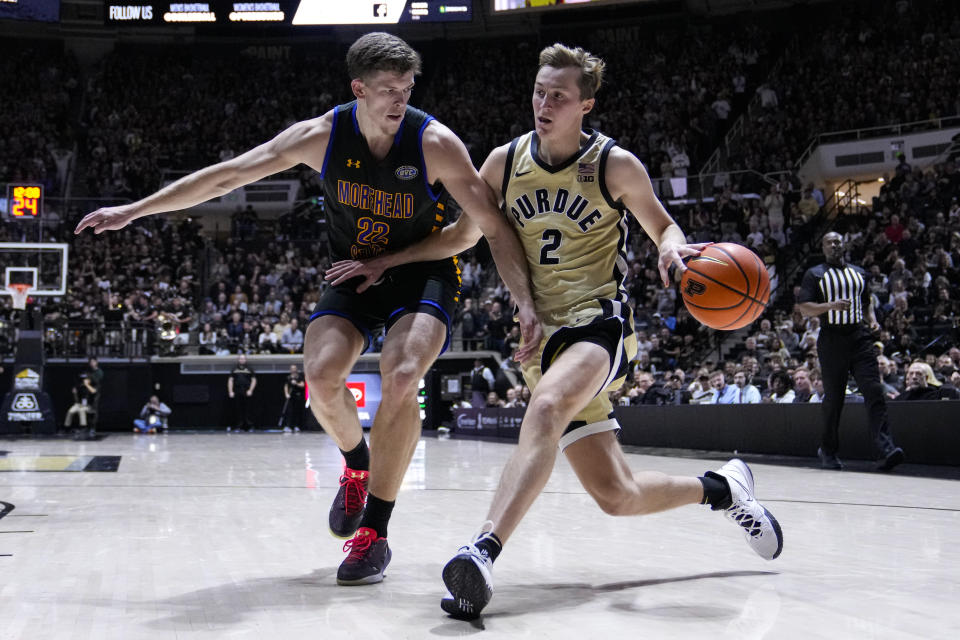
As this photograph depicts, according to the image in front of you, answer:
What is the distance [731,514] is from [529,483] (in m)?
1.09

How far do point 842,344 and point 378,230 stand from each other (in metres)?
5.01

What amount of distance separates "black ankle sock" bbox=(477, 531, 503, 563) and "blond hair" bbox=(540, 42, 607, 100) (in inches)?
63.8

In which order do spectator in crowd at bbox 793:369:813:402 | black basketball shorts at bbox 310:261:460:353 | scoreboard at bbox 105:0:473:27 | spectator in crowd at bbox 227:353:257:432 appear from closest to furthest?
black basketball shorts at bbox 310:261:460:353, spectator in crowd at bbox 793:369:813:402, spectator in crowd at bbox 227:353:257:432, scoreboard at bbox 105:0:473:27

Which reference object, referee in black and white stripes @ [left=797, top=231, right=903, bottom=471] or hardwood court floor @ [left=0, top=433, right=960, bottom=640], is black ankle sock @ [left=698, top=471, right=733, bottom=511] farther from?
referee in black and white stripes @ [left=797, top=231, right=903, bottom=471]

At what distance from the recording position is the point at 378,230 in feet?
12.9

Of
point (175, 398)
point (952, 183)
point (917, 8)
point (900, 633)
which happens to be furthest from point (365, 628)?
point (917, 8)

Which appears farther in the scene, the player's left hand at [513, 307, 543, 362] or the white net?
the white net

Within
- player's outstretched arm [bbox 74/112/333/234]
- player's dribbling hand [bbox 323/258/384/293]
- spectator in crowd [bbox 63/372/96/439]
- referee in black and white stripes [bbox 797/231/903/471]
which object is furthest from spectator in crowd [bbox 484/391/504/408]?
player's outstretched arm [bbox 74/112/333/234]

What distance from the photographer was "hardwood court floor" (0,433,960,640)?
8.69 feet

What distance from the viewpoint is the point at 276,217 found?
88.5 feet

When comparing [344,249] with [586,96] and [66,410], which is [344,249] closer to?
[586,96]

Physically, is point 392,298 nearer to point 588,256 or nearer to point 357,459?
point 357,459

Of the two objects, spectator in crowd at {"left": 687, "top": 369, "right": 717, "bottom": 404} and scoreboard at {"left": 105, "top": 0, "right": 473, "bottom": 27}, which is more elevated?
scoreboard at {"left": 105, "top": 0, "right": 473, "bottom": 27}

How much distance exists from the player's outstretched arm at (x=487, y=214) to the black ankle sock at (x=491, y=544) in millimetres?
730
